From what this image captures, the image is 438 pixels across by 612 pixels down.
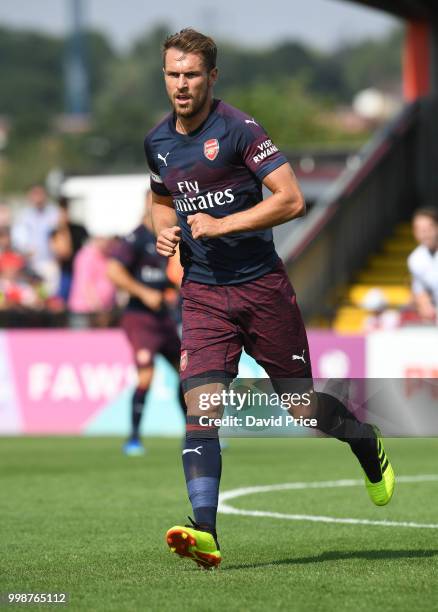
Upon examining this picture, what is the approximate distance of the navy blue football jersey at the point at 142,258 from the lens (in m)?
13.5

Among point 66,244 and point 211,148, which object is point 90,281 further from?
point 211,148

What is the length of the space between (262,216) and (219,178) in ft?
1.18

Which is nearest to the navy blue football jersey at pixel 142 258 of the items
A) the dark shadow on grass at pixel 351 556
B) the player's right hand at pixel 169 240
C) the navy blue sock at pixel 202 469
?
the dark shadow on grass at pixel 351 556

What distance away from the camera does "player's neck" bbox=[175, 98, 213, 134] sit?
6879mm

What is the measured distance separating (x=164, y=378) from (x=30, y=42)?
576 ft

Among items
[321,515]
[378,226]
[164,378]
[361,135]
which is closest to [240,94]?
[361,135]

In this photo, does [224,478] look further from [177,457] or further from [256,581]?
[256,581]

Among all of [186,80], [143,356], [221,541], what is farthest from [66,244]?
[186,80]

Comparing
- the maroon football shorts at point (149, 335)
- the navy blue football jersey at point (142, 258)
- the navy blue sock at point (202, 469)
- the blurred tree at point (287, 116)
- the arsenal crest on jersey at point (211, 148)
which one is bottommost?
the blurred tree at point (287, 116)

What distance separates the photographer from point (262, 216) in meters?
6.66

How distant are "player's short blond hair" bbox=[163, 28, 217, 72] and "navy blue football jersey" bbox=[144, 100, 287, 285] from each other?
0.82 ft

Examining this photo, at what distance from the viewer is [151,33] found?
192 metres

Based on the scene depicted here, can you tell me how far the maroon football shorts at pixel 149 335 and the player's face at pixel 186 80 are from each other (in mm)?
7032

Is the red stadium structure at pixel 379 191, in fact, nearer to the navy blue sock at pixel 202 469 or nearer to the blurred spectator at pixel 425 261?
the blurred spectator at pixel 425 261
